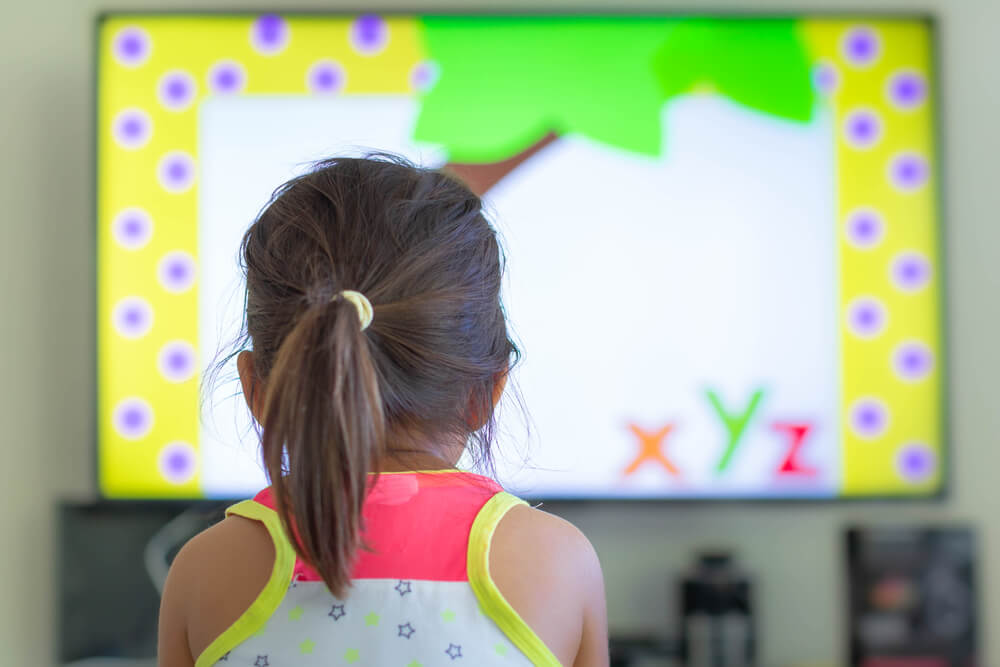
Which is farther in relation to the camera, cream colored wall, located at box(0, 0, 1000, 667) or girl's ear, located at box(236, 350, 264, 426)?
cream colored wall, located at box(0, 0, 1000, 667)

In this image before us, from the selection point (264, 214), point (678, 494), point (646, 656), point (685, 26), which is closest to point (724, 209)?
point (685, 26)

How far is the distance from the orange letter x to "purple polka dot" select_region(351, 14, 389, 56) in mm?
785

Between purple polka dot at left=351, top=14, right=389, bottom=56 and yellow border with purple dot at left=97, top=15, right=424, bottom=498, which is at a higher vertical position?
purple polka dot at left=351, top=14, right=389, bottom=56

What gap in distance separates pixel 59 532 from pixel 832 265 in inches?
54.6

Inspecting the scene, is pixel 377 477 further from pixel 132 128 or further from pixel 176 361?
pixel 132 128

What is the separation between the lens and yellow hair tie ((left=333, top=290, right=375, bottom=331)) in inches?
24.7

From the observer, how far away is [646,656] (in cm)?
165

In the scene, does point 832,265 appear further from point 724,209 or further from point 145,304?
point 145,304

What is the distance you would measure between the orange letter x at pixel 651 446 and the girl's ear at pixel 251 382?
1.03 metres

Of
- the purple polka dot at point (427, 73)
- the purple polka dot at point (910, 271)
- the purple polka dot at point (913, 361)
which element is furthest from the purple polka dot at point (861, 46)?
the purple polka dot at point (427, 73)

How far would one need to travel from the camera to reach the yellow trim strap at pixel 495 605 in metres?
0.61

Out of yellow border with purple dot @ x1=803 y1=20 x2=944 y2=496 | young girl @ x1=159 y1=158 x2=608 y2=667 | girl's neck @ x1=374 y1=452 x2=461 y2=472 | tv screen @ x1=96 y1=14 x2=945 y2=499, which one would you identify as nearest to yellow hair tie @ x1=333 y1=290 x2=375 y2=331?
young girl @ x1=159 y1=158 x2=608 y2=667

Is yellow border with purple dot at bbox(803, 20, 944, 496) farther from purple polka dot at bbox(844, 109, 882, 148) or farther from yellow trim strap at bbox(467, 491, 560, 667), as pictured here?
yellow trim strap at bbox(467, 491, 560, 667)

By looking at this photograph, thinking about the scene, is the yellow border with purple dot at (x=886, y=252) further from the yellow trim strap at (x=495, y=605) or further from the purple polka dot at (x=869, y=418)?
the yellow trim strap at (x=495, y=605)
